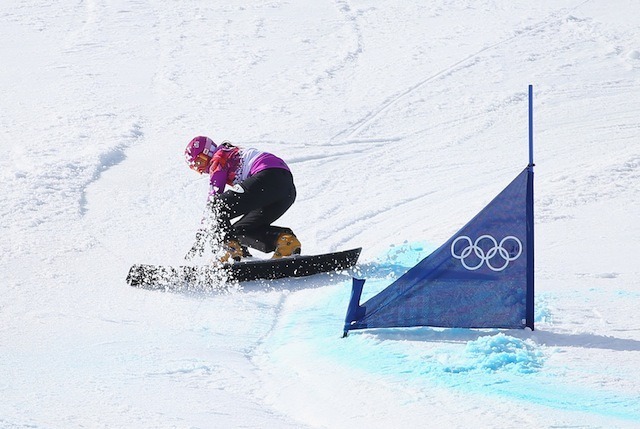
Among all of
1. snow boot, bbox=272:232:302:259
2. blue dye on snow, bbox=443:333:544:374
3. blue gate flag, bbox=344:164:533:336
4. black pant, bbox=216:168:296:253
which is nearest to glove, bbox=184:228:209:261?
black pant, bbox=216:168:296:253

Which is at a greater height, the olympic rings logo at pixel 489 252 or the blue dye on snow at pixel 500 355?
the olympic rings logo at pixel 489 252

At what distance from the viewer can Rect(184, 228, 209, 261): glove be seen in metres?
8.41

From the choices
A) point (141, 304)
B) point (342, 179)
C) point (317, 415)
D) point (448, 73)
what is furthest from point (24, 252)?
point (448, 73)

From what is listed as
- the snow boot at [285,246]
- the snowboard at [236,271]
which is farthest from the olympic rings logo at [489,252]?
the snow boot at [285,246]

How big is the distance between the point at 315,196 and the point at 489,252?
5202mm

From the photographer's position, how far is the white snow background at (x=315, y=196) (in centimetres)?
555

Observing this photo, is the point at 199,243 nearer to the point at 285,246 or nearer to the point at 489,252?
the point at 285,246

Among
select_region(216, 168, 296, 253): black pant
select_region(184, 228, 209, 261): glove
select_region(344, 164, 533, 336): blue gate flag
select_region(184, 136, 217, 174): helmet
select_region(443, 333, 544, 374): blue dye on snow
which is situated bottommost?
select_region(443, 333, 544, 374): blue dye on snow

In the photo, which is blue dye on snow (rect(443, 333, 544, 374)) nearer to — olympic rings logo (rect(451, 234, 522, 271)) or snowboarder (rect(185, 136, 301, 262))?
olympic rings logo (rect(451, 234, 522, 271))

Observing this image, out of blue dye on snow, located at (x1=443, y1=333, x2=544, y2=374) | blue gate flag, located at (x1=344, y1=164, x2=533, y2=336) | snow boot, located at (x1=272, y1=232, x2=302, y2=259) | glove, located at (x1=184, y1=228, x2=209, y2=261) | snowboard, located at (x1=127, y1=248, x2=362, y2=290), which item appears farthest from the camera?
snow boot, located at (x1=272, y1=232, x2=302, y2=259)

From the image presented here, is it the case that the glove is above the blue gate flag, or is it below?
above

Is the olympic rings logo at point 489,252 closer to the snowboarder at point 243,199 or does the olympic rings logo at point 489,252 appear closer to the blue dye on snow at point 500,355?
the blue dye on snow at point 500,355

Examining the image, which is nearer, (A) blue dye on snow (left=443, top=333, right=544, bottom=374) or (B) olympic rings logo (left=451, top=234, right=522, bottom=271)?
(A) blue dye on snow (left=443, top=333, right=544, bottom=374)

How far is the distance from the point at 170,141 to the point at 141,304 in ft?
20.2
